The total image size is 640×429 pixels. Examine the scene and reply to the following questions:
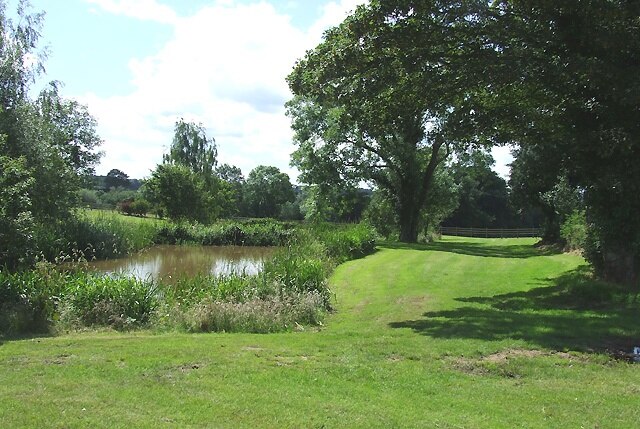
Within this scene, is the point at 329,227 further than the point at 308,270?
Yes

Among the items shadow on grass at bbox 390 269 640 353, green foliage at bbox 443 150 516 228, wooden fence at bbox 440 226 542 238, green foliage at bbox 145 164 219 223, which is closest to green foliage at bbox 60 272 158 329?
shadow on grass at bbox 390 269 640 353

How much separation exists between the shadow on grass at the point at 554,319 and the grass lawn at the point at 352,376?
0.16 ft

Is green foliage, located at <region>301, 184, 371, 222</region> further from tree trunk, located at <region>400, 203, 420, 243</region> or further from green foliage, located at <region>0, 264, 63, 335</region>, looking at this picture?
green foliage, located at <region>0, 264, 63, 335</region>

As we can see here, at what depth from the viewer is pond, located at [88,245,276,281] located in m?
21.8

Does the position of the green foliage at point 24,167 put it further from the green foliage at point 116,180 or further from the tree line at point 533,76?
the green foliage at point 116,180

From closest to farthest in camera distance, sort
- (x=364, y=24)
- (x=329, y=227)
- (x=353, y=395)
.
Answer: (x=353, y=395) < (x=364, y=24) < (x=329, y=227)

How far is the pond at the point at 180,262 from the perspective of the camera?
2183 cm

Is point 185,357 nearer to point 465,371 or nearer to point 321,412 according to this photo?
point 321,412

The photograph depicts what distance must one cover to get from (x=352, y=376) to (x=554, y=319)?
5.55 meters

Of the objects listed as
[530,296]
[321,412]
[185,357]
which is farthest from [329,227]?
[321,412]

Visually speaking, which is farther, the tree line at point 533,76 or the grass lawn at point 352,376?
the tree line at point 533,76

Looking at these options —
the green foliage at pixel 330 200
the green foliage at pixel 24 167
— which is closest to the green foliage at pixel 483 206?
the green foliage at pixel 330 200

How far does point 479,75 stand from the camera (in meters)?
12.8

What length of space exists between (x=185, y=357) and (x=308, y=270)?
8359 mm
